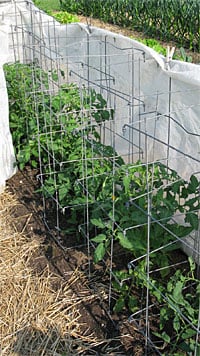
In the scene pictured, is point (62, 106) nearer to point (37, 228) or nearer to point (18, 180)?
point (18, 180)

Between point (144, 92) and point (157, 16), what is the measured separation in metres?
7.83

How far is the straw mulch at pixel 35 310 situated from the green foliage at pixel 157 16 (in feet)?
23.7

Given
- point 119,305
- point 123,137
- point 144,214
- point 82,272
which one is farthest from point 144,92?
point 119,305

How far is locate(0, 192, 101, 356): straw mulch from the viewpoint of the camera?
2.44 meters

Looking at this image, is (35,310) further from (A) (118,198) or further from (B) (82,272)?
(A) (118,198)

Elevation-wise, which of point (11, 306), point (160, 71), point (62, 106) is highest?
point (160, 71)

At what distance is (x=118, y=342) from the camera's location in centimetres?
240

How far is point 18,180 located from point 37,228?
0.84 meters

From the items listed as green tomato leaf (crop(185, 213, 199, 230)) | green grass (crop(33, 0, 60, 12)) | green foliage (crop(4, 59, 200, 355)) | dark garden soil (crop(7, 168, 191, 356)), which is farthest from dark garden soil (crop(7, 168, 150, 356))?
green grass (crop(33, 0, 60, 12))

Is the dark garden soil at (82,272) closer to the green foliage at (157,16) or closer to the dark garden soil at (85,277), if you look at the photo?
the dark garden soil at (85,277)

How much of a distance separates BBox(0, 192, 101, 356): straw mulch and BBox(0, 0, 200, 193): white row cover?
3.23 ft

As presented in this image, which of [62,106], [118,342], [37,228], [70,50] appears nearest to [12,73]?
[70,50]

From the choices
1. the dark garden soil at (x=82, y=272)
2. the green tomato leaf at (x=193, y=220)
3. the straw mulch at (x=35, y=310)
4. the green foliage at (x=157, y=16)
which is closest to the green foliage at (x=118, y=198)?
the green tomato leaf at (x=193, y=220)

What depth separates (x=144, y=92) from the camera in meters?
3.43
